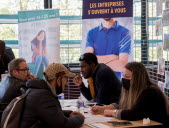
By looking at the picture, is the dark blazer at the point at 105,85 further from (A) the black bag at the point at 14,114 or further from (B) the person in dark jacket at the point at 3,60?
(B) the person in dark jacket at the point at 3,60

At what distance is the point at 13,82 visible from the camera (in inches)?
160

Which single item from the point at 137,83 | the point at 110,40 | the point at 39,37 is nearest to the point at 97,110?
the point at 137,83

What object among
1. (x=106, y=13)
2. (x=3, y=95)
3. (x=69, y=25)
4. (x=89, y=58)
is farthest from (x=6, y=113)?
(x=69, y=25)

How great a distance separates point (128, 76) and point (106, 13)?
8.37ft

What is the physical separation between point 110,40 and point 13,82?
2.35 m

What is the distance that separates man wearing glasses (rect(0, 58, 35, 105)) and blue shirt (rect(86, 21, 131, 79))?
5.94 feet

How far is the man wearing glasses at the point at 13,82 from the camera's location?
3.97 m

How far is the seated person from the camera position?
3355mm

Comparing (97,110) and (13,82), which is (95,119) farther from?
(13,82)

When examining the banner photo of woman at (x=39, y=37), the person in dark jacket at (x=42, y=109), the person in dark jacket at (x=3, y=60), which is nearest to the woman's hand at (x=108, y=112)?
the person in dark jacket at (x=42, y=109)

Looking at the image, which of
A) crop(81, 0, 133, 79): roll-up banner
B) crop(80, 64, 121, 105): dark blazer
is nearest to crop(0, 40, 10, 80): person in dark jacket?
crop(81, 0, 133, 79): roll-up banner

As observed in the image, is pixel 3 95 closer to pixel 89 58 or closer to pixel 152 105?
pixel 89 58

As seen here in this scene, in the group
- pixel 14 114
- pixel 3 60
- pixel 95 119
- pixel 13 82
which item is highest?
pixel 3 60

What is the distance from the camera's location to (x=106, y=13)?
5941 mm
